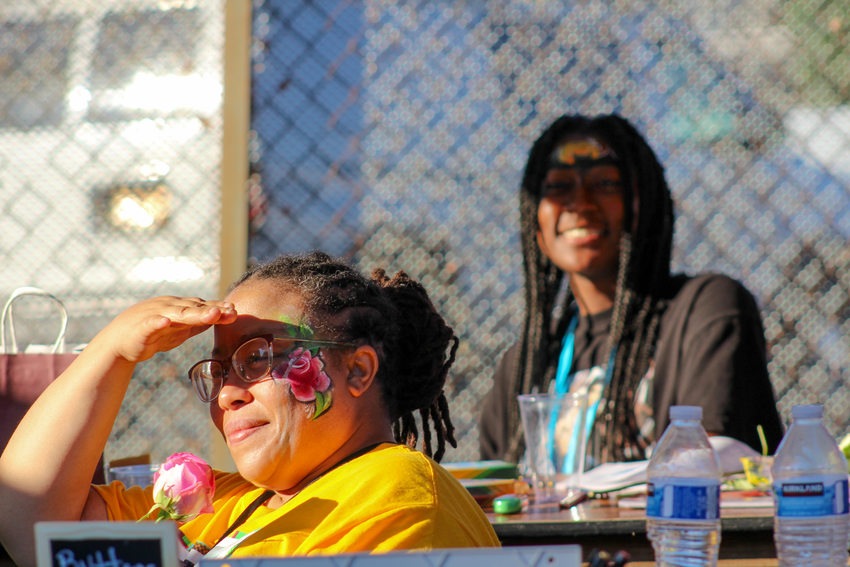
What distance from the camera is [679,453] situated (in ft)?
4.62

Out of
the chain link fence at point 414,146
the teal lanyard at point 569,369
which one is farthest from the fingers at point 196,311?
the chain link fence at point 414,146

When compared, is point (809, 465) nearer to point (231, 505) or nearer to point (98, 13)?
point (231, 505)

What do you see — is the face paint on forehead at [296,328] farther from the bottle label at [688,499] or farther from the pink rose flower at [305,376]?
the bottle label at [688,499]

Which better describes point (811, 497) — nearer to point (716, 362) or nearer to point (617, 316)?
point (716, 362)

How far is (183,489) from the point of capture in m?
1.18

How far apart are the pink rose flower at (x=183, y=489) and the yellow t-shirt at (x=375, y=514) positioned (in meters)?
0.08

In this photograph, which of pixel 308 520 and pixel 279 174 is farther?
pixel 279 174

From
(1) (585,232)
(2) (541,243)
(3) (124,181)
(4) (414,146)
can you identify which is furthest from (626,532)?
(3) (124,181)

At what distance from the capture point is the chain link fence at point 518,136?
3.33 metres

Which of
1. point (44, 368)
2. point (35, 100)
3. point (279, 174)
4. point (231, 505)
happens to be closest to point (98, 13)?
point (35, 100)

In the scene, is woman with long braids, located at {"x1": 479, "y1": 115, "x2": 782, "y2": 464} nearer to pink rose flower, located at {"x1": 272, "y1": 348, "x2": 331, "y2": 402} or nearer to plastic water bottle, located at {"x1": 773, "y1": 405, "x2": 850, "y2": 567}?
plastic water bottle, located at {"x1": 773, "y1": 405, "x2": 850, "y2": 567}

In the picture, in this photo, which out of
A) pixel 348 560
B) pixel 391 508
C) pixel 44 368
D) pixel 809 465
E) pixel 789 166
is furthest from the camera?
pixel 789 166

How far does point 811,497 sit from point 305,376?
2.23 feet

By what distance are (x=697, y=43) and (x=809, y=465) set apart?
7.86ft
